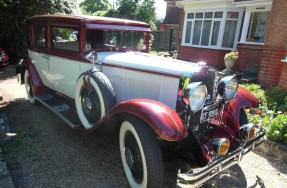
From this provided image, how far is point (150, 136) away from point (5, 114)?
3.70 m

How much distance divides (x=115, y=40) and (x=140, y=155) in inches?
86.5

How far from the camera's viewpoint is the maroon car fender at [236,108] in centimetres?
326

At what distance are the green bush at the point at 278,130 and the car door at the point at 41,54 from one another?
3951 millimetres

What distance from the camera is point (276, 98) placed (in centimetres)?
546

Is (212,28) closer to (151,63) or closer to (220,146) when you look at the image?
(151,63)

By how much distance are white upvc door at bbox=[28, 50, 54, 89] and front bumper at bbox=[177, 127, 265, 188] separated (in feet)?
11.4

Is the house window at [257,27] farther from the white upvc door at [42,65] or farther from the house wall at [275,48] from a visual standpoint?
the white upvc door at [42,65]

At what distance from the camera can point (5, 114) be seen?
495 cm

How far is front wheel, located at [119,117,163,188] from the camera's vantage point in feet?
7.83

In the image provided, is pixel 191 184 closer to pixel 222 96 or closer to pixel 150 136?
pixel 150 136

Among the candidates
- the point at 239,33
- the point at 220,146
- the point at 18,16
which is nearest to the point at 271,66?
the point at 239,33

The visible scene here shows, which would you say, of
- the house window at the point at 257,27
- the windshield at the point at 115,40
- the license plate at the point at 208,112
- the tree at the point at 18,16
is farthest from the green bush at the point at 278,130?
the tree at the point at 18,16

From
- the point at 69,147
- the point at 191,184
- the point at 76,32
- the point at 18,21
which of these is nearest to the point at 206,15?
the point at 18,21

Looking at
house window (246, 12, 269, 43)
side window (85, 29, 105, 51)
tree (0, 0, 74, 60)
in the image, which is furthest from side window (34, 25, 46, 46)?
house window (246, 12, 269, 43)
